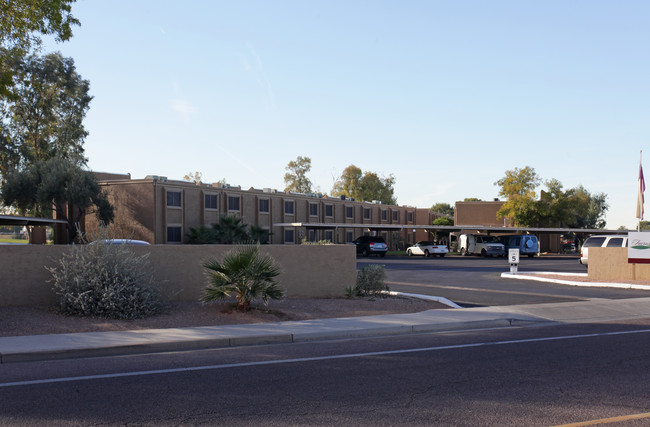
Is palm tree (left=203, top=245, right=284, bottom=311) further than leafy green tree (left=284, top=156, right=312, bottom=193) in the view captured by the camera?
No

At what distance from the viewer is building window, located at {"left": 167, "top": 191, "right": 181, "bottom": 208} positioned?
4217 cm

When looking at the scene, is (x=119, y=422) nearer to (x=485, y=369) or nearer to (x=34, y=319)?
(x=485, y=369)

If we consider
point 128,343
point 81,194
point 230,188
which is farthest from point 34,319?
point 230,188

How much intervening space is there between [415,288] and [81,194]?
27.5 meters

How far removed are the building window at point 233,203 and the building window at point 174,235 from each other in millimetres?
5161

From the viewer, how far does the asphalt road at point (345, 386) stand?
21.6 feet

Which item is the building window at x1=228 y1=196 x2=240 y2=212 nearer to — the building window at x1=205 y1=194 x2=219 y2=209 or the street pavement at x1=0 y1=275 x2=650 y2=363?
the building window at x1=205 y1=194 x2=219 y2=209

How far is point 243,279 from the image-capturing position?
13.6 meters

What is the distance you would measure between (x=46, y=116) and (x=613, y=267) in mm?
43037

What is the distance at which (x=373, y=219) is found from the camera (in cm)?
6669

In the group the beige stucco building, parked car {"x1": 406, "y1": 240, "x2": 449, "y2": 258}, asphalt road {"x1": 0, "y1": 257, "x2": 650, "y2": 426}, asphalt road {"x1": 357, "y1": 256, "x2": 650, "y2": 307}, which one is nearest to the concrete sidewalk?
asphalt road {"x1": 0, "y1": 257, "x2": 650, "y2": 426}

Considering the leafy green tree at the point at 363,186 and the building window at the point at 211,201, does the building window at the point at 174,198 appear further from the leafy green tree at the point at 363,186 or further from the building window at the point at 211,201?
the leafy green tree at the point at 363,186

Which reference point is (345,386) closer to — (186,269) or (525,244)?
(186,269)

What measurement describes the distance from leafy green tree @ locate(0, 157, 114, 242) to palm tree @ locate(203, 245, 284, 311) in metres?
30.1
